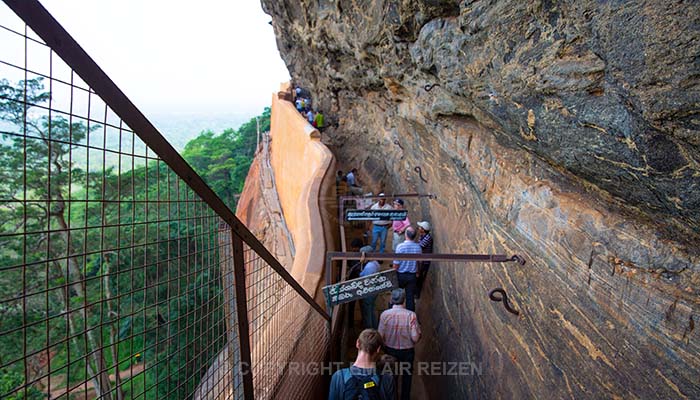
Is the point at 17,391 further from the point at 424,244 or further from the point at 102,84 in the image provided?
the point at 424,244

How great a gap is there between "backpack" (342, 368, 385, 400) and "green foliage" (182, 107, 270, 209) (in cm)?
1703

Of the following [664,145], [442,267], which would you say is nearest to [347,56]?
[442,267]

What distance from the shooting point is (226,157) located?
22688mm

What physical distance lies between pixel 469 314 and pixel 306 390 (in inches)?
61.8

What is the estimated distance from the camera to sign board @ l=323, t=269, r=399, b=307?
257 centimetres

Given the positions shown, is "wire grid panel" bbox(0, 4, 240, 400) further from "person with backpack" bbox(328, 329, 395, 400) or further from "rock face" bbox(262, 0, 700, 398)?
"rock face" bbox(262, 0, 700, 398)

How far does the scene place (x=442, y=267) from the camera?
4.57m

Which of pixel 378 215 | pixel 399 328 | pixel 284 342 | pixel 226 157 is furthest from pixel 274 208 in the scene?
pixel 226 157

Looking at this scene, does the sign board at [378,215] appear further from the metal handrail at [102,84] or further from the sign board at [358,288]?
the metal handrail at [102,84]

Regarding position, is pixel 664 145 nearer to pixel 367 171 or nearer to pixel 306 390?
pixel 306 390

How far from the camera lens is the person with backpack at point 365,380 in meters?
2.17

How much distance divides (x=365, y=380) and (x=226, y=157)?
72.0ft

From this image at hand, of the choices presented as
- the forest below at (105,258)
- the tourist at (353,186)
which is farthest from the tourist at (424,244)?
the forest below at (105,258)

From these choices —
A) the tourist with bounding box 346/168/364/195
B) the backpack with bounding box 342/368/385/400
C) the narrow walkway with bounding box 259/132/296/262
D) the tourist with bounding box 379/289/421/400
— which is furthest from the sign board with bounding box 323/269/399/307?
the tourist with bounding box 346/168/364/195
